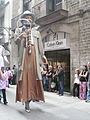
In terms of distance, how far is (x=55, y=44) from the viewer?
14.4 meters

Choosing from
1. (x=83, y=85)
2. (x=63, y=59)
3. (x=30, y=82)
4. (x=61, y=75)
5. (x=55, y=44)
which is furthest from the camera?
(x=55, y=44)

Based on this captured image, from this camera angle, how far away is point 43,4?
50.8 ft

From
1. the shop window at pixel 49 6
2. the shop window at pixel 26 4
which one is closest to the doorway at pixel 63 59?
the shop window at pixel 49 6

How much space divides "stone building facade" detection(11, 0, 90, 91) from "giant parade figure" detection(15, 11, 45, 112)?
557 centimetres

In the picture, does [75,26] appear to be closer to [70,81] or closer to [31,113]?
[70,81]

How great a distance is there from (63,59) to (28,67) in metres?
7.57

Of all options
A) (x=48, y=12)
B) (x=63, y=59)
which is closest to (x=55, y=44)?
(x=63, y=59)

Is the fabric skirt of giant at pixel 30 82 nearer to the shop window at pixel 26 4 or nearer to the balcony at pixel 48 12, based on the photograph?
the balcony at pixel 48 12

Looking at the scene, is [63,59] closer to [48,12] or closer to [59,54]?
[59,54]

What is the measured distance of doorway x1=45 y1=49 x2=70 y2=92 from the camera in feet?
44.0

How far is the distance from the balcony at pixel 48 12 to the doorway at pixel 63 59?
5.90 feet

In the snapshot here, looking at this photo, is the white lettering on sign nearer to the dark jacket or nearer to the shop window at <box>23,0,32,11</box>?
the dark jacket

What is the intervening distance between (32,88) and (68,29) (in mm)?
7173

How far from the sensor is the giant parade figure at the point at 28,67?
644cm
